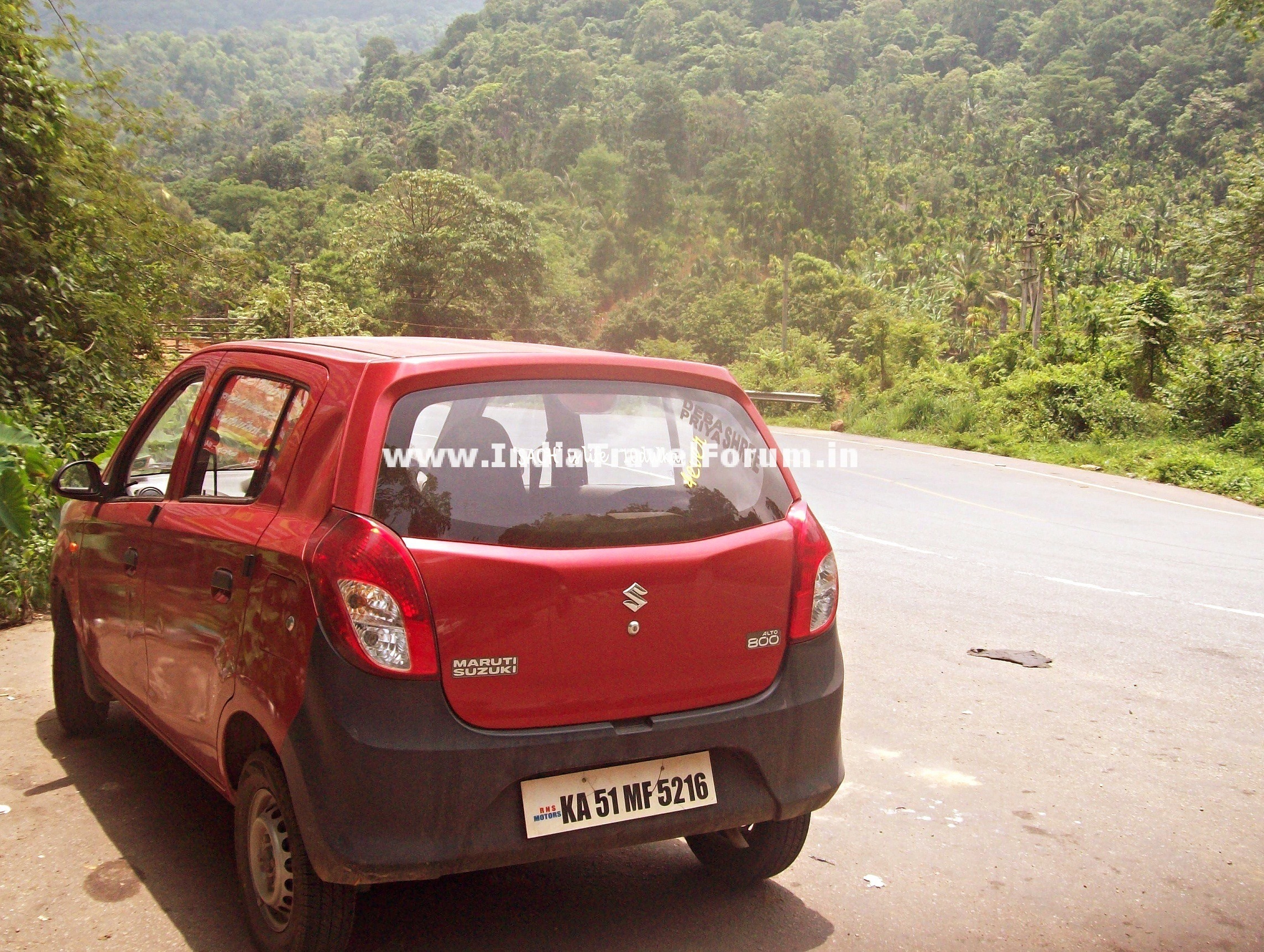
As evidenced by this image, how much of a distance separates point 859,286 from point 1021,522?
52.6m

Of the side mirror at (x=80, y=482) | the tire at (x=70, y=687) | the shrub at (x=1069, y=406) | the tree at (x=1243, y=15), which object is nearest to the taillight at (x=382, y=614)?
the side mirror at (x=80, y=482)

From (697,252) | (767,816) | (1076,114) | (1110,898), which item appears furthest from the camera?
(1076,114)

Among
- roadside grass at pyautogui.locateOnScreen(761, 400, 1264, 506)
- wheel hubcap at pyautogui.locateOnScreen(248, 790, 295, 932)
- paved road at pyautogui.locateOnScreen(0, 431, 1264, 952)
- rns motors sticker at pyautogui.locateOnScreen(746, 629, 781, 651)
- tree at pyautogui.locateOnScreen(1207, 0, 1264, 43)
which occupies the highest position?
tree at pyautogui.locateOnScreen(1207, 0, 1264, 43)

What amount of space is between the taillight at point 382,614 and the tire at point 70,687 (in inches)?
105

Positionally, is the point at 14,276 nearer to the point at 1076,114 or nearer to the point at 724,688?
the point at 724,688

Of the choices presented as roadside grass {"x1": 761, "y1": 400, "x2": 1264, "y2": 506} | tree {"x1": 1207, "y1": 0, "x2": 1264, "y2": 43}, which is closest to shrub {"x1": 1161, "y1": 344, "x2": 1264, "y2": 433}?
roadside grass {"x1": 761, "y1": 400, "x2": 1264, "y2": 506}

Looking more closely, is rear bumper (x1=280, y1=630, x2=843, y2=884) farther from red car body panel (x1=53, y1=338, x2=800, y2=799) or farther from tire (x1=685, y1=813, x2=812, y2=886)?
tire (x1=685, y1=813, x2=812, y2=886)

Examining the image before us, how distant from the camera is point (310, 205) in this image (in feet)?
269

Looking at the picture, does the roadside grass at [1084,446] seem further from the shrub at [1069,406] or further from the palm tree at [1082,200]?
the palm tree at [1082,200]

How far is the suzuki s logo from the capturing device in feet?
9.98

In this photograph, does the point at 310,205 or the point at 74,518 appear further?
the point at 310,205

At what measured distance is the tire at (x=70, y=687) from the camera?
197 inches

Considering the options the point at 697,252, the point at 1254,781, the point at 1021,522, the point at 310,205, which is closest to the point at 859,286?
the point at 697,252

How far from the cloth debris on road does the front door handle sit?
15.6 ft
